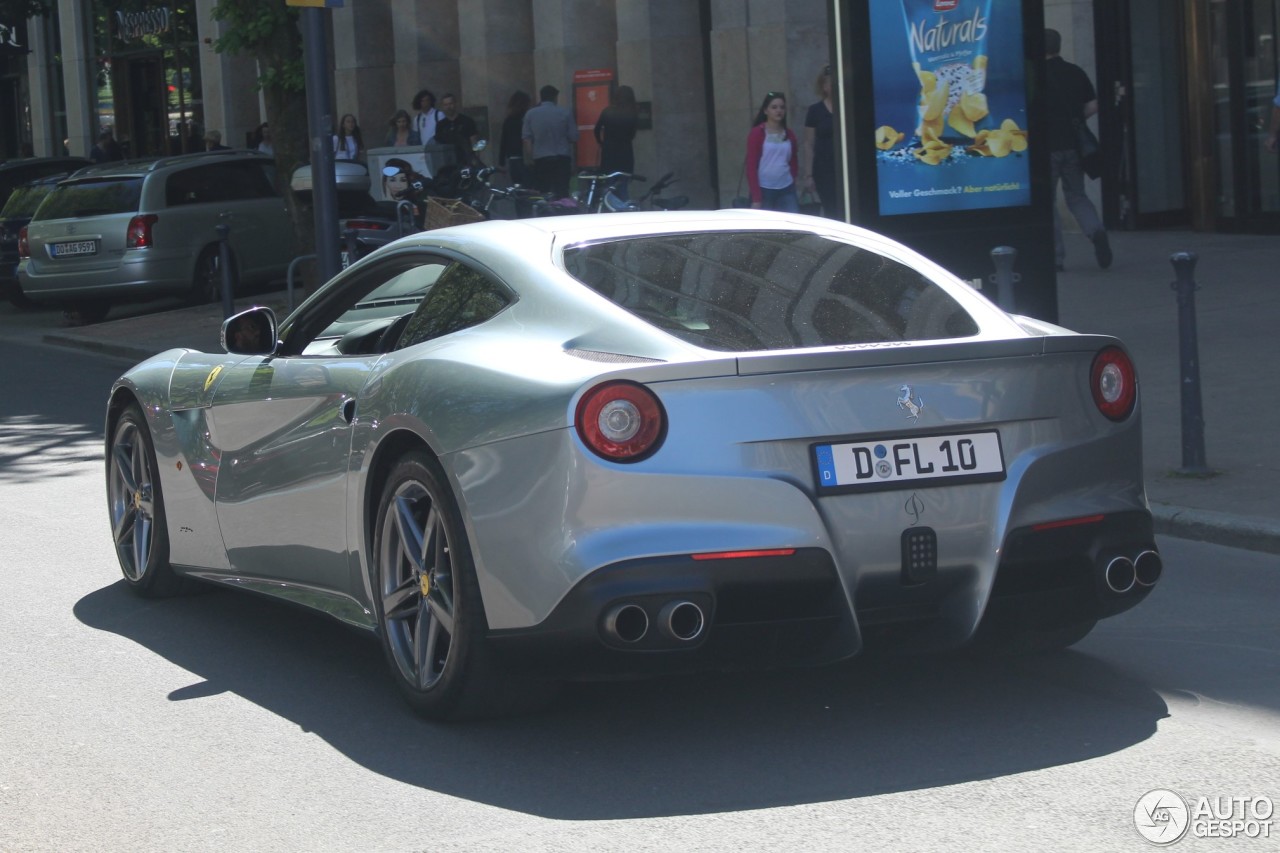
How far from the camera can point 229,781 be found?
15.8 ft

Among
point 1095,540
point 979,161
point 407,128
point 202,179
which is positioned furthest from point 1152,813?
point 407,128

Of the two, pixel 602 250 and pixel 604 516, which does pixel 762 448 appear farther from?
pixel 602 250

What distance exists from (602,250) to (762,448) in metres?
1.01

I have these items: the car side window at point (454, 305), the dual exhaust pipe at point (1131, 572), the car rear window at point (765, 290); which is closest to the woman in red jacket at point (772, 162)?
the car rear window at point (765, 290)

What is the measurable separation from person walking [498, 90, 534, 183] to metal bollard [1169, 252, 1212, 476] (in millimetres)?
17683

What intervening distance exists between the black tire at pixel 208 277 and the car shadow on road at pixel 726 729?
15175 mm

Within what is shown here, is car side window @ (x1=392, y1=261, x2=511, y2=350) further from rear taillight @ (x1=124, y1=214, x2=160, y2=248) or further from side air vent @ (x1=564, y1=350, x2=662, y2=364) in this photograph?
rear taillight @ (x1=124, y1=214, x2=160, y2=248)

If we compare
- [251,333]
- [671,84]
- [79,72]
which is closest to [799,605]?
[251,333]

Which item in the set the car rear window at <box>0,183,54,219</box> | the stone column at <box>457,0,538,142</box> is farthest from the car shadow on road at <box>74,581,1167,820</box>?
the stone column at <box>457,0,538,142</box>

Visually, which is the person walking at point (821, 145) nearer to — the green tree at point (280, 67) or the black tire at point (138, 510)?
the green tree at point (280, 67)

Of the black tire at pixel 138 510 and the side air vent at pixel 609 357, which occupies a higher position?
the side air vent at pixel 609 357

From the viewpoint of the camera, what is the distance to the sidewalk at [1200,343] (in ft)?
25.2

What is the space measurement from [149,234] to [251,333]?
1454 centimetres

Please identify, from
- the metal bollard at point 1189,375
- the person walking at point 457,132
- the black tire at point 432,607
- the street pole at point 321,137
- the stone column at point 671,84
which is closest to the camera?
the black tire at point 432,607
